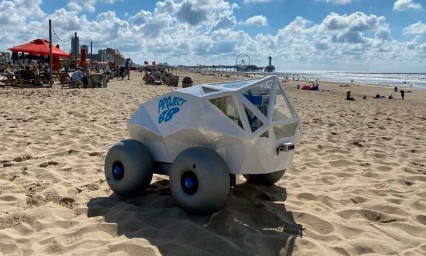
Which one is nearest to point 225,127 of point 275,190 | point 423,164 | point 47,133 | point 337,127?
point 275,190

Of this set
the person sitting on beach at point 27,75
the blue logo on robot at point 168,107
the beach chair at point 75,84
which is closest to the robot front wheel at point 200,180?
the blue logo on robot at point 168,107

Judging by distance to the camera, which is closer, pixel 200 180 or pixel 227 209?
pixel 200 180

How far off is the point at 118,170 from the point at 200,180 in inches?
42.9

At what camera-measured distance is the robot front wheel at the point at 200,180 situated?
312 cm

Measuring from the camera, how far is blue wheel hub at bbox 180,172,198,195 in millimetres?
3248

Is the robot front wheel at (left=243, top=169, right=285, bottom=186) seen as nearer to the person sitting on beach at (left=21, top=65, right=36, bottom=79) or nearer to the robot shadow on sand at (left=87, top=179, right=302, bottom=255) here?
the robot shadow on sand at (left=87, top=179, right=302, bottom=255)

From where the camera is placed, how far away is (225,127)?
3240mm

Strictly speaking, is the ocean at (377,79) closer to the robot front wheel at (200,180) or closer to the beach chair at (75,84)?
the beach chair at (75,84)

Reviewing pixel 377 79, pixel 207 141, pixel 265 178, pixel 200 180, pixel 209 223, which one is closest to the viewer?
pixel 200 180

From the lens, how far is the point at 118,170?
3814mm

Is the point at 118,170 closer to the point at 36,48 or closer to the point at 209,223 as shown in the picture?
the point at 209,223

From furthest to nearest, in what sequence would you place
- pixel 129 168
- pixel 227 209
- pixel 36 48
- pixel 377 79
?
pixel 377 79 → pixel 36 48 → pixel 129 168 → pixel 227 209

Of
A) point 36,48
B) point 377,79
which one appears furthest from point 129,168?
point 377,79

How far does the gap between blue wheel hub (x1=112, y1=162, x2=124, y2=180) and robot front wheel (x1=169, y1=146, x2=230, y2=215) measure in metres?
0.68
